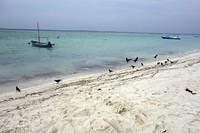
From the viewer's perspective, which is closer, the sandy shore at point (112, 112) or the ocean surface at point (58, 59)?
the sandy shore at point (112, 112)

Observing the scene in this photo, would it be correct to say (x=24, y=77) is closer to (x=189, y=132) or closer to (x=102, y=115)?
(x=102, y=115)

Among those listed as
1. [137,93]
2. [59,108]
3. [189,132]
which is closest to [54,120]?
[59,108]

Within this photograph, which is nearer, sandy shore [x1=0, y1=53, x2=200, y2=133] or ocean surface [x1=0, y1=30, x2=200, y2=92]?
sandy shore [x1=0, y1=53, x2=200, y2=133]

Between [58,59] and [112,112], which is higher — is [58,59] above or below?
below

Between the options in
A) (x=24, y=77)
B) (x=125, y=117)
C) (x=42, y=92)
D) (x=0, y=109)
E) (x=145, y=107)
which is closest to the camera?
(x=125, y=117)

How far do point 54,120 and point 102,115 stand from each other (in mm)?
1502

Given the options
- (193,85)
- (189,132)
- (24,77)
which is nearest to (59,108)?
(189,132)

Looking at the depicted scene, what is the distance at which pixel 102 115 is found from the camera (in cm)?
402

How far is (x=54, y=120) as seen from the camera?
156 inches

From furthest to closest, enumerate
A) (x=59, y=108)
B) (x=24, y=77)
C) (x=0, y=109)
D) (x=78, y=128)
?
(x=24, y=77) → (x=0, y=109) → (x=59, y=108) → (x=78, y=128)

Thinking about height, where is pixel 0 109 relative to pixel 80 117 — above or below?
below

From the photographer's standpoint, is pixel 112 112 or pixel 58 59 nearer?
pixel 112 112

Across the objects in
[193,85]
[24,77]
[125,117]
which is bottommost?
[24,77]

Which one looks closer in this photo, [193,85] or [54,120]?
[54,120]
